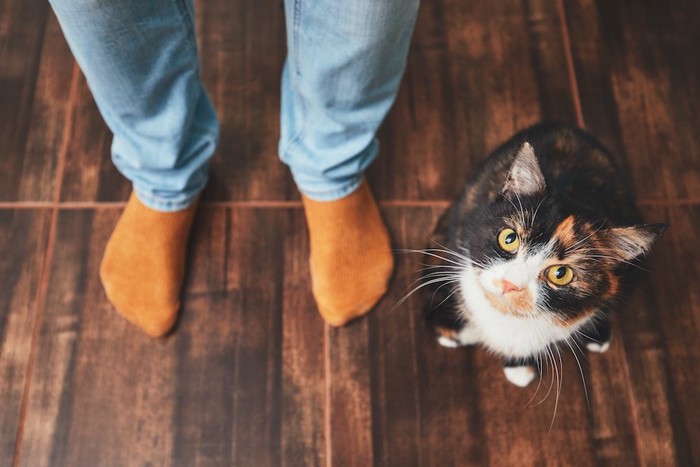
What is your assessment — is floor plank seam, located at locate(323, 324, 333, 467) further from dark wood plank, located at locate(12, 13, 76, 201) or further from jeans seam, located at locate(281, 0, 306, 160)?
dark wood plank, located at locate(12, 13, 76, 201)

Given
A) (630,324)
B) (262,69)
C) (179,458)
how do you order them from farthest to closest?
(262,69)
(630,324)
(179,458)

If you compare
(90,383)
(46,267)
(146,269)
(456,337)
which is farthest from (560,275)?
(46,267)

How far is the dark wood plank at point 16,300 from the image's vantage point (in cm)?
112

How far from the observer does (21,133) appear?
1.31m

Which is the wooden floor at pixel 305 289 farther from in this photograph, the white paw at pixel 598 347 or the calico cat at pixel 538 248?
the calico cat at pixel 538 248

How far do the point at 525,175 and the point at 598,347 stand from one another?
479mm

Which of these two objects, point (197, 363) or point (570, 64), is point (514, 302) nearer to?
point (197, 363)

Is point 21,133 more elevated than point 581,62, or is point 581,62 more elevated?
point 581,62

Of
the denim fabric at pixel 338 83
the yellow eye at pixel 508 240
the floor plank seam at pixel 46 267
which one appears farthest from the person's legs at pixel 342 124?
the floor plank seam at pixel 46 267

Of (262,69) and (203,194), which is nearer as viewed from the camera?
(203,194)

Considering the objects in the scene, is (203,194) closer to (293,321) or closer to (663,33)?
(293,321)

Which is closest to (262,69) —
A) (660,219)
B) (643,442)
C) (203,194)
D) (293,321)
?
(203,194)

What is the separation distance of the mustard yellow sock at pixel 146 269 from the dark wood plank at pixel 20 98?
22 centimetres

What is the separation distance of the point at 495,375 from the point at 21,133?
1.07 metres
